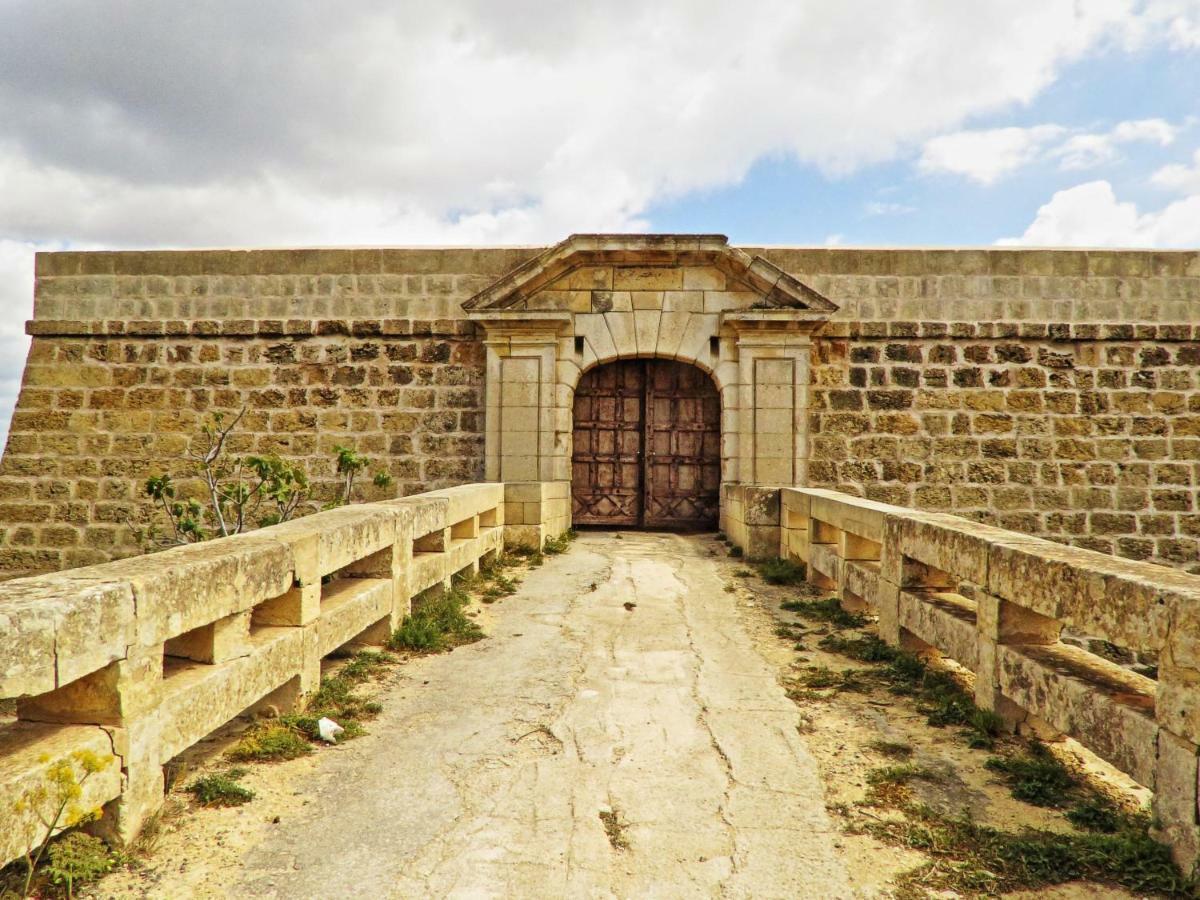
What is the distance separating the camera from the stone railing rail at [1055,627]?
2258mm

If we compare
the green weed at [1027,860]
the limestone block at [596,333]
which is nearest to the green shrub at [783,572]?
the limestone block at [596,333]

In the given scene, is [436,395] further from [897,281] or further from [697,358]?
[897,281]

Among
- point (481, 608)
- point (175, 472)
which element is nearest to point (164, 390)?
point (175, 472)

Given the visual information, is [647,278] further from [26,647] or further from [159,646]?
[26,647]

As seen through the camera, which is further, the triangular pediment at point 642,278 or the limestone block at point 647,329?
the limestone block at point 647,329

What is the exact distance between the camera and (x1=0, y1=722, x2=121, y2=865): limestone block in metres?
1.89

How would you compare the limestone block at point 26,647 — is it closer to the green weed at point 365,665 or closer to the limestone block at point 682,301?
the green weed at point 365,665

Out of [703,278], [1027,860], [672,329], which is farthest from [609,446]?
[1027,860]

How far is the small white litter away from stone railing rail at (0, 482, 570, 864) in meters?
0.23

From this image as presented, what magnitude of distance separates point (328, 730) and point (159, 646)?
3.10 feet

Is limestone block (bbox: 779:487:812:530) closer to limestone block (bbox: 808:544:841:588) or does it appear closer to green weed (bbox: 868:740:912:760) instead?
limestone block (bbox: 808:544:841:588)

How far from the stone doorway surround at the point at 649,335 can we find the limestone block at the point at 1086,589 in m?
5.45

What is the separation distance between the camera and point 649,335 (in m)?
8.94

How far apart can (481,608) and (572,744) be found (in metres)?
2.51
